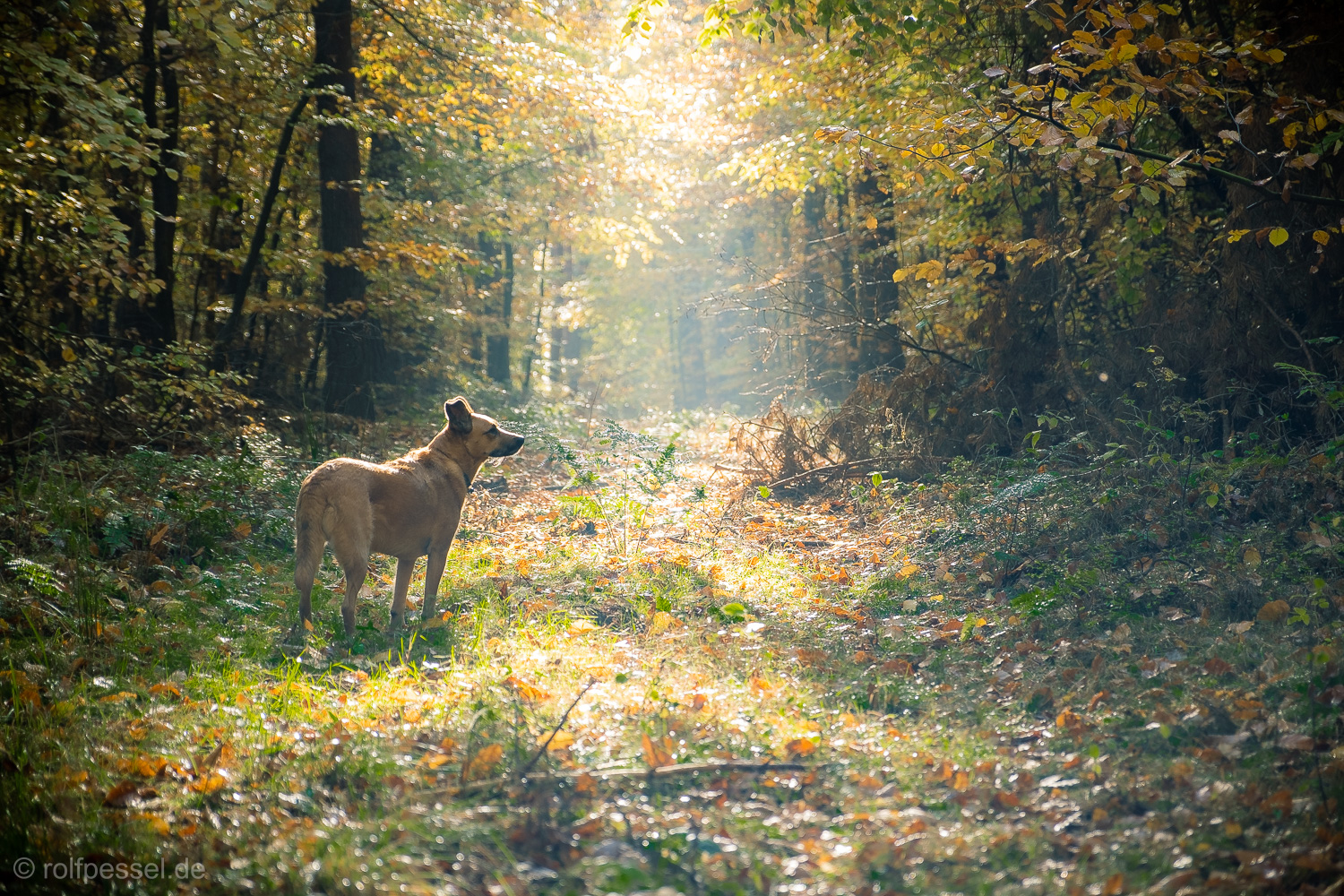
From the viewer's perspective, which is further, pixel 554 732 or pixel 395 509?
pixel 395 509

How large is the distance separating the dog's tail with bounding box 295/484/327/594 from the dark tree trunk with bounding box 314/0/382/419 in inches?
284

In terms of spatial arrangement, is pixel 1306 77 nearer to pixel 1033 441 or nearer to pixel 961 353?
pixel 1033 441

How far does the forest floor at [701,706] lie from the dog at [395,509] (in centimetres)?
46

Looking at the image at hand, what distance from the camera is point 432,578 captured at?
7051 mm

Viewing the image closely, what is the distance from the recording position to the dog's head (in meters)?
7.50

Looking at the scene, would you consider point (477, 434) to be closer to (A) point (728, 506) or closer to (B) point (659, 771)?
(A) point (728, 506)

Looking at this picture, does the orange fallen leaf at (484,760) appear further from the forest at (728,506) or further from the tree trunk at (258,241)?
the tree trunk at (258,241)

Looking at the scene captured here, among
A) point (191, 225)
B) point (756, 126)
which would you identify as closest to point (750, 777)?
point (191, 225)

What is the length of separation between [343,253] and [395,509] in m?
7.76

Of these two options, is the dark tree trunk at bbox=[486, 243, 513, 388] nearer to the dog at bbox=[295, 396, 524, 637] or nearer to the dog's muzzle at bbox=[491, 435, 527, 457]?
the dog's muzzle at bbox=[491, 435, 527, 457]

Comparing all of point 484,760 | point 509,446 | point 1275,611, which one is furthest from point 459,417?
point 1275,611

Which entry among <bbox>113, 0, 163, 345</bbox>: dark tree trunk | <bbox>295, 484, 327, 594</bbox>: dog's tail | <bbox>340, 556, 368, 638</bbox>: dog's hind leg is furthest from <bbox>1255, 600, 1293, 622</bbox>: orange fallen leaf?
<bbox>113, 0, 163, 345</bbox>: dark tree trunk

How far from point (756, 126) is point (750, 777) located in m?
18.8

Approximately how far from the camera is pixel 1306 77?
24.5ft
